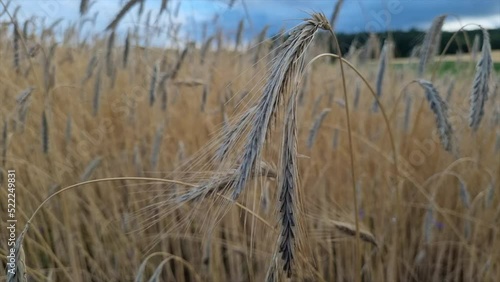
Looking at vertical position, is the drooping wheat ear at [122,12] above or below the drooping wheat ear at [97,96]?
above

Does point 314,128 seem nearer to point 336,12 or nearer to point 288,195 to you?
point 336,12

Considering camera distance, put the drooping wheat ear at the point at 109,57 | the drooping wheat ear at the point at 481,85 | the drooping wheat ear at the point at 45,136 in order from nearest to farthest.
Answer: the drooping wheat ear at the point at 481,85, the drooping wheat ear at the point at 45,136, the drooping wheat ear at the point at 109,57

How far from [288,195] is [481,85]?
57cm

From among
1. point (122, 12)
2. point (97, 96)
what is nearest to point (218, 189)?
point (122, 12)

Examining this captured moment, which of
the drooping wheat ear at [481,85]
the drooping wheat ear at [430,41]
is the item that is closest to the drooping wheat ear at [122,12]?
the drooping wheat ear at [430,41]

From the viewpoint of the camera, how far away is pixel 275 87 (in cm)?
69

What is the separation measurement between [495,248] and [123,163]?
3.69 ft

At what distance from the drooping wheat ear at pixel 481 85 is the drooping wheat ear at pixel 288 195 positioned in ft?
1.77

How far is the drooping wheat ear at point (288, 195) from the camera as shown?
655mm

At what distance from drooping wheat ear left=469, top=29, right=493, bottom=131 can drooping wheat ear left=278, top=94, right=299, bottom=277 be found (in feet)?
1.77

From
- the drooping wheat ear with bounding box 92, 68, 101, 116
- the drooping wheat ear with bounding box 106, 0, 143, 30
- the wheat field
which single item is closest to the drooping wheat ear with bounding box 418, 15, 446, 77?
the wheat field

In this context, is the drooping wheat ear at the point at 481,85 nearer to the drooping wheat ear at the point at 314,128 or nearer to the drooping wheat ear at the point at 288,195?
the drooping wheat ear at the point at 314,128

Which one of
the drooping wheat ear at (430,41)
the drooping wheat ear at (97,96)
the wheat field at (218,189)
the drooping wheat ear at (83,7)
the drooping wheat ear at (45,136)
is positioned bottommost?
the wheat field at (218,189)

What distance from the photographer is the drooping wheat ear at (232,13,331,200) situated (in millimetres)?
655
